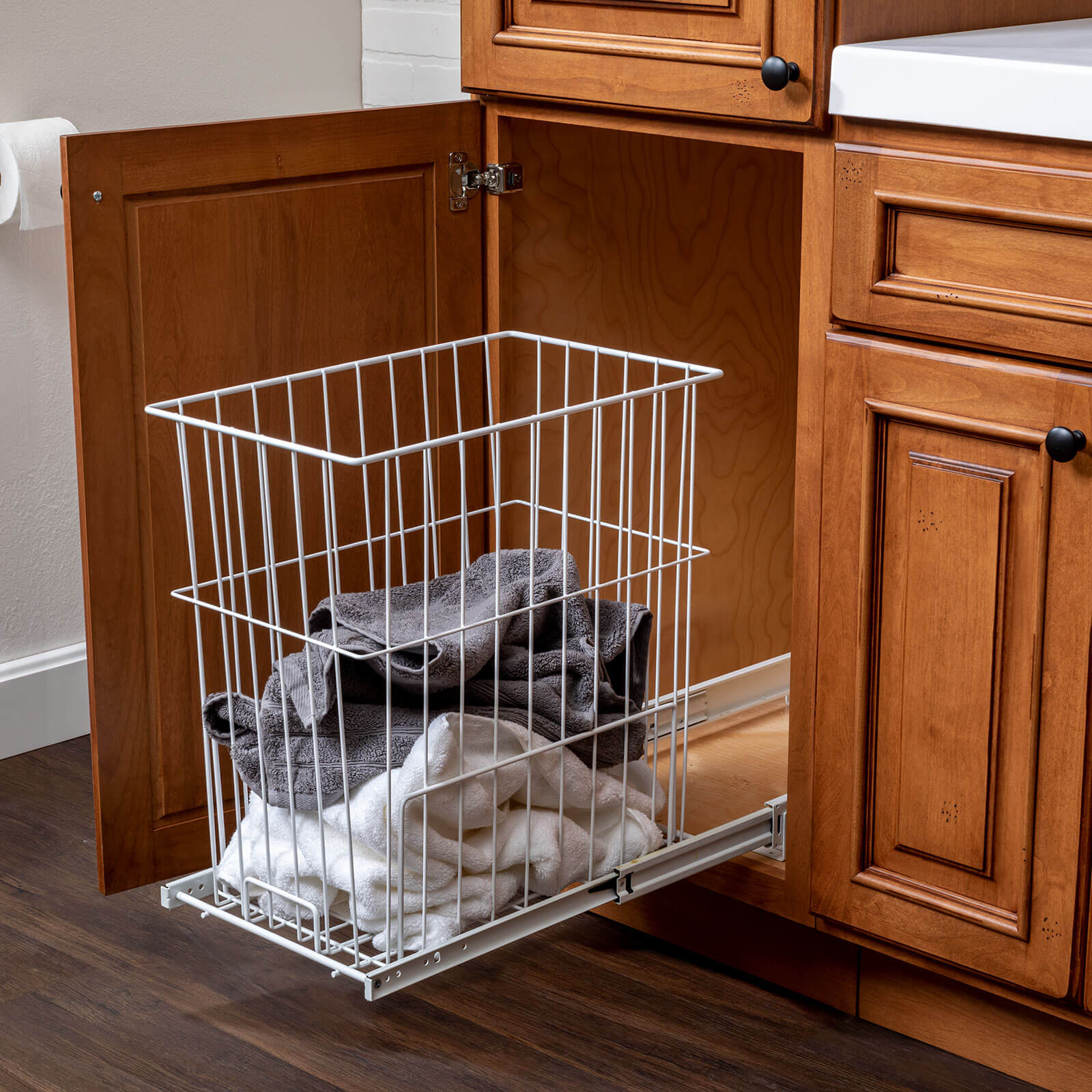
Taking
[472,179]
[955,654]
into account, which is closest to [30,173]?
[472,179]

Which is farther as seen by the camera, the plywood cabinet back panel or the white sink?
the plywood cabinet back panel

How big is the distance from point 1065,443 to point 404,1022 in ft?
2.58

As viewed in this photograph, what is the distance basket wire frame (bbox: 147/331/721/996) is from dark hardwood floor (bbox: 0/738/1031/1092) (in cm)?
8

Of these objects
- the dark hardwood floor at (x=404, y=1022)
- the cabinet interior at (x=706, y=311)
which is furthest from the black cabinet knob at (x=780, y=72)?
the dark hardwood floor at (x=404, y=1022)

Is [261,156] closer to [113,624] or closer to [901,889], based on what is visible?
[113,624]

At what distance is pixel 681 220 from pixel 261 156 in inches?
Answer: 19.4

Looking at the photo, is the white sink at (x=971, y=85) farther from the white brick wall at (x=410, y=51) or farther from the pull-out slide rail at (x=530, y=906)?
the white brick wall at (x=410, y=51)

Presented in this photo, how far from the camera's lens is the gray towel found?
4.09 feet

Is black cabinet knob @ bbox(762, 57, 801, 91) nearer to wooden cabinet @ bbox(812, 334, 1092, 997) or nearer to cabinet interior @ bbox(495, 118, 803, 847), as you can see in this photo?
wooden cabinet @ bbox(812, 334, 1092, 997)

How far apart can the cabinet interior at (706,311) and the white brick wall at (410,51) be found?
1.17 feet

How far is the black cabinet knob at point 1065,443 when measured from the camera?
3.71 feet

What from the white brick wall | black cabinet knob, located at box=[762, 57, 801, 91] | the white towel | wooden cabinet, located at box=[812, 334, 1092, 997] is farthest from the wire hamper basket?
the white brick wall

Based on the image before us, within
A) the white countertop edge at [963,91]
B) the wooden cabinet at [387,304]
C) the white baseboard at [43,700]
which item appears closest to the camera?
the white countertop edge at [963,91]

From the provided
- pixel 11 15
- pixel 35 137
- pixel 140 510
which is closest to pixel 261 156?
pixel 140 510
